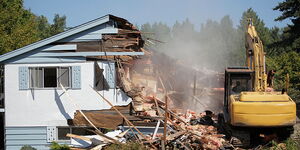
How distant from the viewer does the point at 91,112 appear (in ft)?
48.6

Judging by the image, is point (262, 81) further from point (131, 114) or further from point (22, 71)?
point (22, 71)

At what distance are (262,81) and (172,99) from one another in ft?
30.7

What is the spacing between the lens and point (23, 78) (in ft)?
49.0

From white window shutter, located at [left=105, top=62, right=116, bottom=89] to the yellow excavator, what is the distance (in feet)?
15.3

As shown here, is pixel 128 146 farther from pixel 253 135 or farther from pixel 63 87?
pixel 253 135

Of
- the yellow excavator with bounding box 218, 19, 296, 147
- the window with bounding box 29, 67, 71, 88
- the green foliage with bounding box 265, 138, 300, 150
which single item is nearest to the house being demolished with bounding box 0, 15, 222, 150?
the window with bounding box 29, 67, 71, 88

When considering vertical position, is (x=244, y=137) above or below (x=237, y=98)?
below

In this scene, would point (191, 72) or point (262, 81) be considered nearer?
point (262, 81)

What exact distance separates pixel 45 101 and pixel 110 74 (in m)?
2.84

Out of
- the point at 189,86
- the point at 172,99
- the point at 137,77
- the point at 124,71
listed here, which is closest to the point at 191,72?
the point at 189,86

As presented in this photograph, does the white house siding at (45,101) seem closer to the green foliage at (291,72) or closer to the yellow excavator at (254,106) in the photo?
the yellow excavator at (254,106)

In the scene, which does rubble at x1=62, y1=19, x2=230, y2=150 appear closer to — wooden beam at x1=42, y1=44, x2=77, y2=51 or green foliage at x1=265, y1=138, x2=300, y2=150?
wooden beam at x1=42, y1=44, x2=77, y2=51

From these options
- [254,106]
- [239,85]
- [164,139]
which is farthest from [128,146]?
[239,85]

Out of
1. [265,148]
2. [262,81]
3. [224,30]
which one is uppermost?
[224,30]
